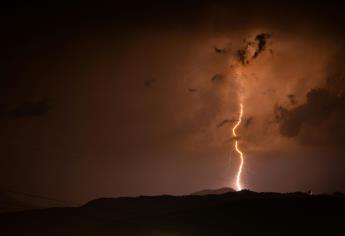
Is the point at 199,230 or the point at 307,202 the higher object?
the point at 307,202

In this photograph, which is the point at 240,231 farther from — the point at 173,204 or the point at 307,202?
the point at 173,204

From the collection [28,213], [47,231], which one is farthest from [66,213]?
[47,231]

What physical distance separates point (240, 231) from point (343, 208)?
18.9m

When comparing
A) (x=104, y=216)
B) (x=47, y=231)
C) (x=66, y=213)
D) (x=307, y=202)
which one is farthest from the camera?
(x=66, y=213)

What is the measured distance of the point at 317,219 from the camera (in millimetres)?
82438

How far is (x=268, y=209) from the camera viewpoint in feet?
295

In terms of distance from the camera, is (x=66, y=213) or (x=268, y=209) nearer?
(x=268, y=209)

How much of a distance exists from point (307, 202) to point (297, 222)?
10.9 meters

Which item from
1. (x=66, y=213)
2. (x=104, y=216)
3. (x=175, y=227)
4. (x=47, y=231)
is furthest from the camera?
(x=66, y=213)

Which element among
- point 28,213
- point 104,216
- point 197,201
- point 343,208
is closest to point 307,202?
point 343,208

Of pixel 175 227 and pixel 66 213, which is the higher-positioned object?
pixel 66 213

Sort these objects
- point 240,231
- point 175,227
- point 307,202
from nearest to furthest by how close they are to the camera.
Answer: point 240,231, point 175,227, point 307,202

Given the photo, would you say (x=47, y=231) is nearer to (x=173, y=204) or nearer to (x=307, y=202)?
(x=173, y=204)

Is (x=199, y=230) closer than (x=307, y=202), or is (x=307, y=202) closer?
(x=199, y=230)
